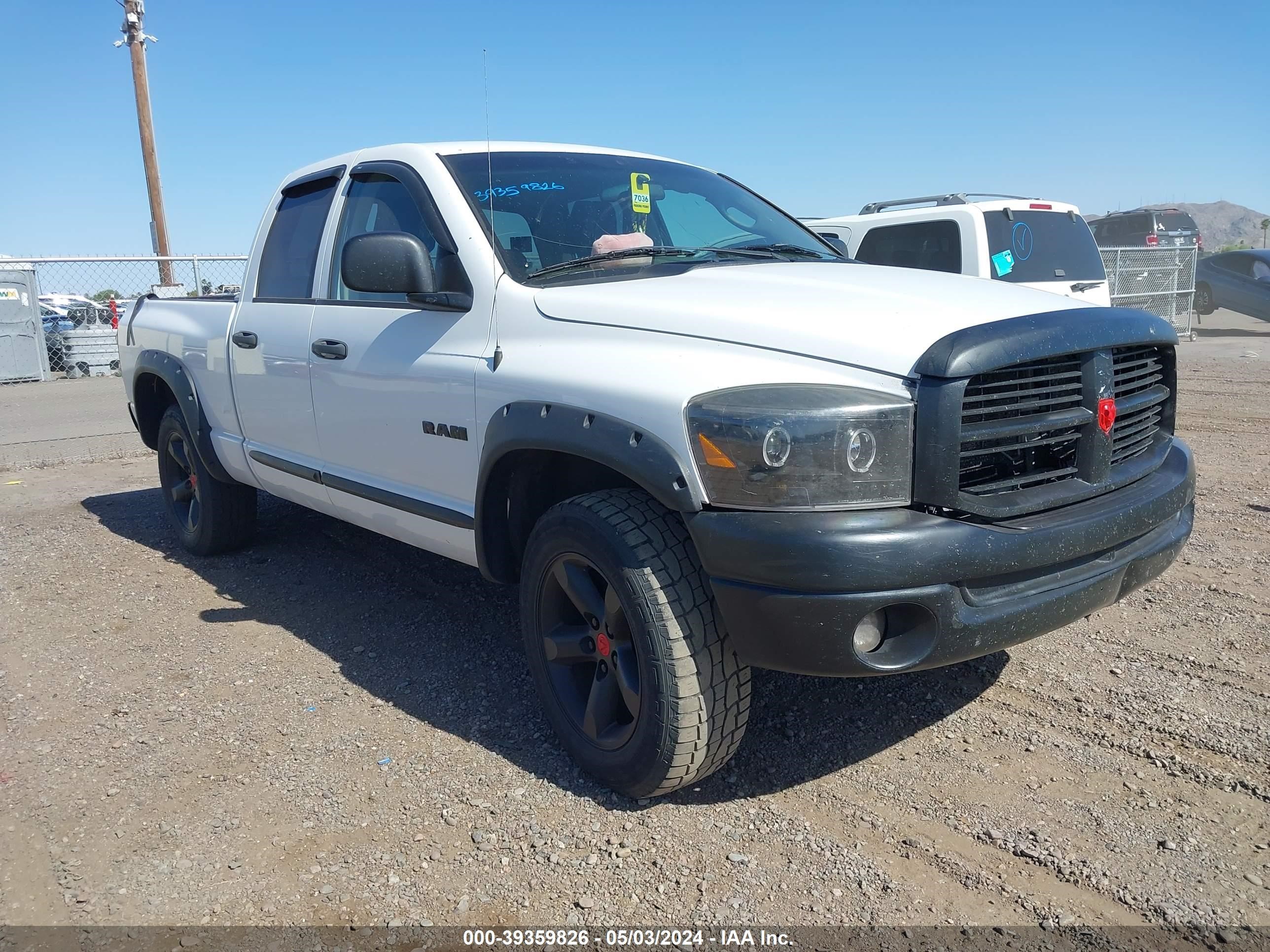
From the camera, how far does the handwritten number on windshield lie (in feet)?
11.5

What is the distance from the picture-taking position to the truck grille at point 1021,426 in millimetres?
2482

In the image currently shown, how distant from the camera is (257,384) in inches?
177

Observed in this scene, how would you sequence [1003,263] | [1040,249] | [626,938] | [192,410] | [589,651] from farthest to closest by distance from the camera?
[1040,249] → [1003,263] → [192,410] → [589,651] → [626,938]

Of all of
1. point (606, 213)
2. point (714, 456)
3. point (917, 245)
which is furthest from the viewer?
point (917, 245)

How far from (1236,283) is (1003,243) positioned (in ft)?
42.7

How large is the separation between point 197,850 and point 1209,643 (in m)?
3.52

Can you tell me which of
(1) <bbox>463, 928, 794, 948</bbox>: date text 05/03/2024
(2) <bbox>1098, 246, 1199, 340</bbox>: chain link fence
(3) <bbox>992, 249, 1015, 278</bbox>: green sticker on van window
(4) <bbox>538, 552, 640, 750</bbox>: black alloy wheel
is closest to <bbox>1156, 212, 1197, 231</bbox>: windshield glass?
(2) <bbox>1098, 246, 1199, 340</bbox>: chain link fence

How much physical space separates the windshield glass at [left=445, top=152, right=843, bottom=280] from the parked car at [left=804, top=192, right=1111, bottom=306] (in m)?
4.63

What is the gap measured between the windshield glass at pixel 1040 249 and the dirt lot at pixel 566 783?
4391 millimetres

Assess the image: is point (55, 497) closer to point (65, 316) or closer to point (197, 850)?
point (197, 850)

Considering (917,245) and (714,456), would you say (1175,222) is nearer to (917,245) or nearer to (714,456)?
(917,245)

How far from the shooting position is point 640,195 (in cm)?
383

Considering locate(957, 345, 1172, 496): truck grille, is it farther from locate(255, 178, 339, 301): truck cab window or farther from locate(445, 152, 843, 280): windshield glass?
locate(255, 178, 339, 301): truck cab window

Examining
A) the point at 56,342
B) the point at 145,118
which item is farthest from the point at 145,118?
the point at 56,342
